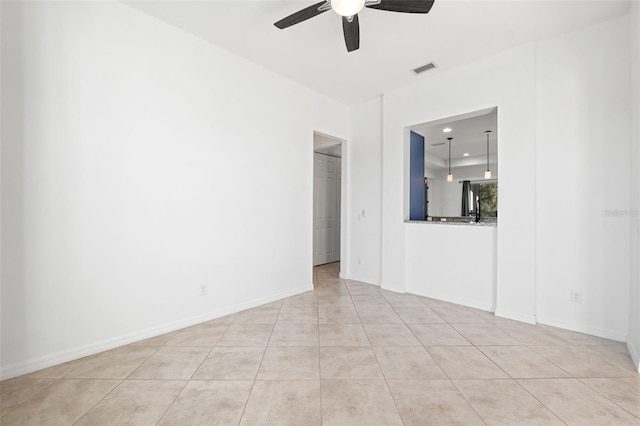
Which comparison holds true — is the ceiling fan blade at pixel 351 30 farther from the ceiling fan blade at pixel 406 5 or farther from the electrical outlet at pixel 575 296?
the electrical outlet at pixel 575 296

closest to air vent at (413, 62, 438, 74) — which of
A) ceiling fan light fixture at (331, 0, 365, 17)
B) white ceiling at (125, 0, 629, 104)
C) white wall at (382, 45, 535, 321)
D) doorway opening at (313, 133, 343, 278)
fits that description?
white ceiling at (125, 0, 629, 104)

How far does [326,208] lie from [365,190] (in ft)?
5.43

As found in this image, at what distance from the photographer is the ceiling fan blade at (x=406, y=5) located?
6.28 ft

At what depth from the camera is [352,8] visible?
1894 millimetres

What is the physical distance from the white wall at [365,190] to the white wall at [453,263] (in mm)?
594

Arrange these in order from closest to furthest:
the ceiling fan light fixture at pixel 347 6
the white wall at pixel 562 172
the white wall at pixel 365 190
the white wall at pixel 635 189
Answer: the ceiling fan light fixture at pixel 347 6 < the white wall at pixel 635 189 < the white wall at pixel 562 172 < the white wall at pixel 365 190

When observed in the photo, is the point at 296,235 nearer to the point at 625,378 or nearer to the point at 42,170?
the point at 42,170

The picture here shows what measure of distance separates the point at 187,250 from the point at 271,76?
2.34m

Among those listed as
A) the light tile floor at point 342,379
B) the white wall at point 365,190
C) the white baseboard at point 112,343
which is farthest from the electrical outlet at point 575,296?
the white baseboard at point 112,343

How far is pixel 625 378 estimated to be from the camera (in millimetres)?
1878

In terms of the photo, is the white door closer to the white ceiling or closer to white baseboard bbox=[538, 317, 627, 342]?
the white ceiling

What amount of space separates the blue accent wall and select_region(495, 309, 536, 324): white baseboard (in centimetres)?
163

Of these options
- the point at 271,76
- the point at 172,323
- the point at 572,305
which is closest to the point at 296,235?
the point at 172,323

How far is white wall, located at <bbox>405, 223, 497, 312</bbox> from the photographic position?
128 inches
